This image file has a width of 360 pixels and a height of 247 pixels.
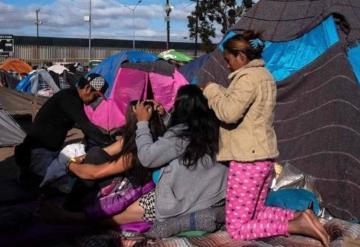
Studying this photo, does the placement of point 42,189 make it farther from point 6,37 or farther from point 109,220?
point 6,37

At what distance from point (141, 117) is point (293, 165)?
2.00 meters

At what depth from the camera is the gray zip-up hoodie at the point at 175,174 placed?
14.1 feet

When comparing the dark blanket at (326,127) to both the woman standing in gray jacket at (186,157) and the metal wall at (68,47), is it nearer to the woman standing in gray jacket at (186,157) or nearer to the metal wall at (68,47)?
the woman standing in gray jacket at (186,157)

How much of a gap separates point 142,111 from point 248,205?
3.72ft

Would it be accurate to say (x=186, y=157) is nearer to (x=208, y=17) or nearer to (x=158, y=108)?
(x=158, y=108)

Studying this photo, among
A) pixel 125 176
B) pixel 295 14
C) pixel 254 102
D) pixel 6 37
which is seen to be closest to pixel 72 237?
Result: pixel 125 176

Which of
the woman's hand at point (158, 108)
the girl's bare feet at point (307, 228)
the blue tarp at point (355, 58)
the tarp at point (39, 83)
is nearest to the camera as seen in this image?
the girl's bare feet at point (307, 228)

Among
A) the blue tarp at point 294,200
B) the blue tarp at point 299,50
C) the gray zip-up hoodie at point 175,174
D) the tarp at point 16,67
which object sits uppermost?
the tarp at point 16,67

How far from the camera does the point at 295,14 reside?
695cm

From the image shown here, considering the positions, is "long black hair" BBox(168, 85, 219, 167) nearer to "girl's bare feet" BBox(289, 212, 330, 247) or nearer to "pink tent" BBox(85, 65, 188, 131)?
"girl's bare feet" BBox(289, 212, 330, 247)

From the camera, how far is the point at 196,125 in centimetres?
433

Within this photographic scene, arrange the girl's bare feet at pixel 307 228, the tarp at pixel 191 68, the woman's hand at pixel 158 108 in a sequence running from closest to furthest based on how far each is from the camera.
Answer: the girl's bare feet at pixel 307 228 < the woman's hand at pixel 158 108 < the tarp at pixel 191 68

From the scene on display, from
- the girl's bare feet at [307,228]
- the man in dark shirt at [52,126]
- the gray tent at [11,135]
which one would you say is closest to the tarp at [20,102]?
the gray tent at [11,135]

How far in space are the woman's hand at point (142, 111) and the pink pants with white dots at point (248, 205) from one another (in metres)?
0.80
